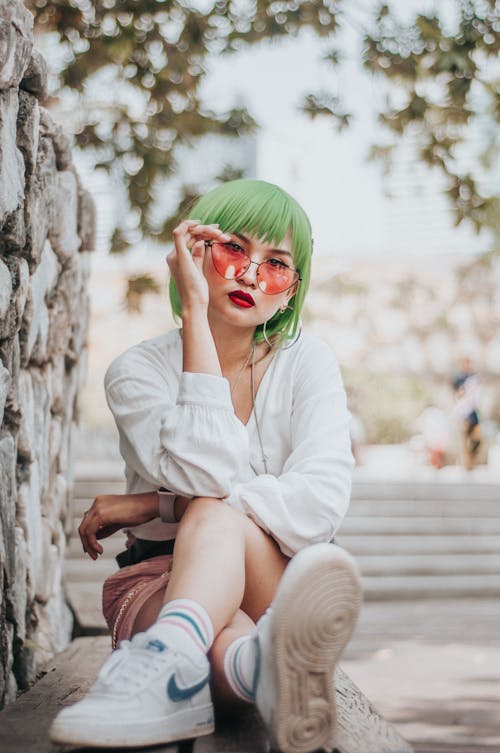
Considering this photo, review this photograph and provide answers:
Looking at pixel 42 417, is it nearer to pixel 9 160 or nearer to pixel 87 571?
pixel 9 160

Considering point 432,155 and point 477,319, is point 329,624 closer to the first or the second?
point 432,155

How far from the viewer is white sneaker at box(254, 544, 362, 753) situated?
1.21 m

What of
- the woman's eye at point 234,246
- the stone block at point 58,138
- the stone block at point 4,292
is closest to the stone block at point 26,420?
the stone block at point 4,292

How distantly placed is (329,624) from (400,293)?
19.8 metres

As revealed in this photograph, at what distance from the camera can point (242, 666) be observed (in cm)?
135

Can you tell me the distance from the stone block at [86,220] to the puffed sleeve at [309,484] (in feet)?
4.99

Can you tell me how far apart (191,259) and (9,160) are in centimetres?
41

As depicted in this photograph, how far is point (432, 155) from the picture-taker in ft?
15.9

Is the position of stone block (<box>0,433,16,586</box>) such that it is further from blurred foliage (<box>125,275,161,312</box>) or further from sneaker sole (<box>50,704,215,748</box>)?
blurred foliage (<box>125,275,161,312</box>)

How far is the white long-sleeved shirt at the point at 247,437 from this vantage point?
62.5 inches

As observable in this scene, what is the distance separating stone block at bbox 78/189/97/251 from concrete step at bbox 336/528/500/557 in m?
3.58

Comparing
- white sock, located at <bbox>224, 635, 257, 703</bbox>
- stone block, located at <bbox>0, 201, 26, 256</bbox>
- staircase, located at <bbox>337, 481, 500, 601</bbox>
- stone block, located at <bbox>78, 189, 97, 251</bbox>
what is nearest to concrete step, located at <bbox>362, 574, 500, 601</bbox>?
staircase, located at <bbox>337, 481, 500, 601</bbox>

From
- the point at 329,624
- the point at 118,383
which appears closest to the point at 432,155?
the point at 118,383

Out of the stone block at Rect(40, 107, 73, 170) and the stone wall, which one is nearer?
the stone wall
